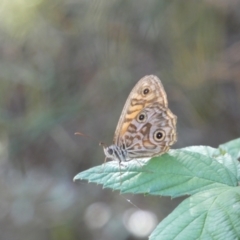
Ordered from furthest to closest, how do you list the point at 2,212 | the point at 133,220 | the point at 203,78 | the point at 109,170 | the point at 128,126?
1. the point at 2,212
2. the point at 133,220
3. the point at 203,78
4. the point at 128,126
5. the point at 109,170

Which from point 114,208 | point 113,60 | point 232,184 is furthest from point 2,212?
point 232,184

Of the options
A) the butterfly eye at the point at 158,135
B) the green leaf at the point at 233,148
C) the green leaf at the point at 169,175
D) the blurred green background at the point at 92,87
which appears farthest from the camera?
the blurred green background at the point at 92,87

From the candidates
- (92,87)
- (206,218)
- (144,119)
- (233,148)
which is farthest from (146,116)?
(92,87)

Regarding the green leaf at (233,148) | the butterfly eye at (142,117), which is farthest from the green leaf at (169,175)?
the butterfly eye at (142,117)

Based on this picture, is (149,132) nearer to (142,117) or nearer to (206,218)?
(142,117)

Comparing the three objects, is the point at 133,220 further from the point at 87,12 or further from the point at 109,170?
the point at 109,170

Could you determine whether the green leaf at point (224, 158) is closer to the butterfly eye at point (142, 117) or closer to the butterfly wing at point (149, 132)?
the butterfly wing at point (149, 132)
